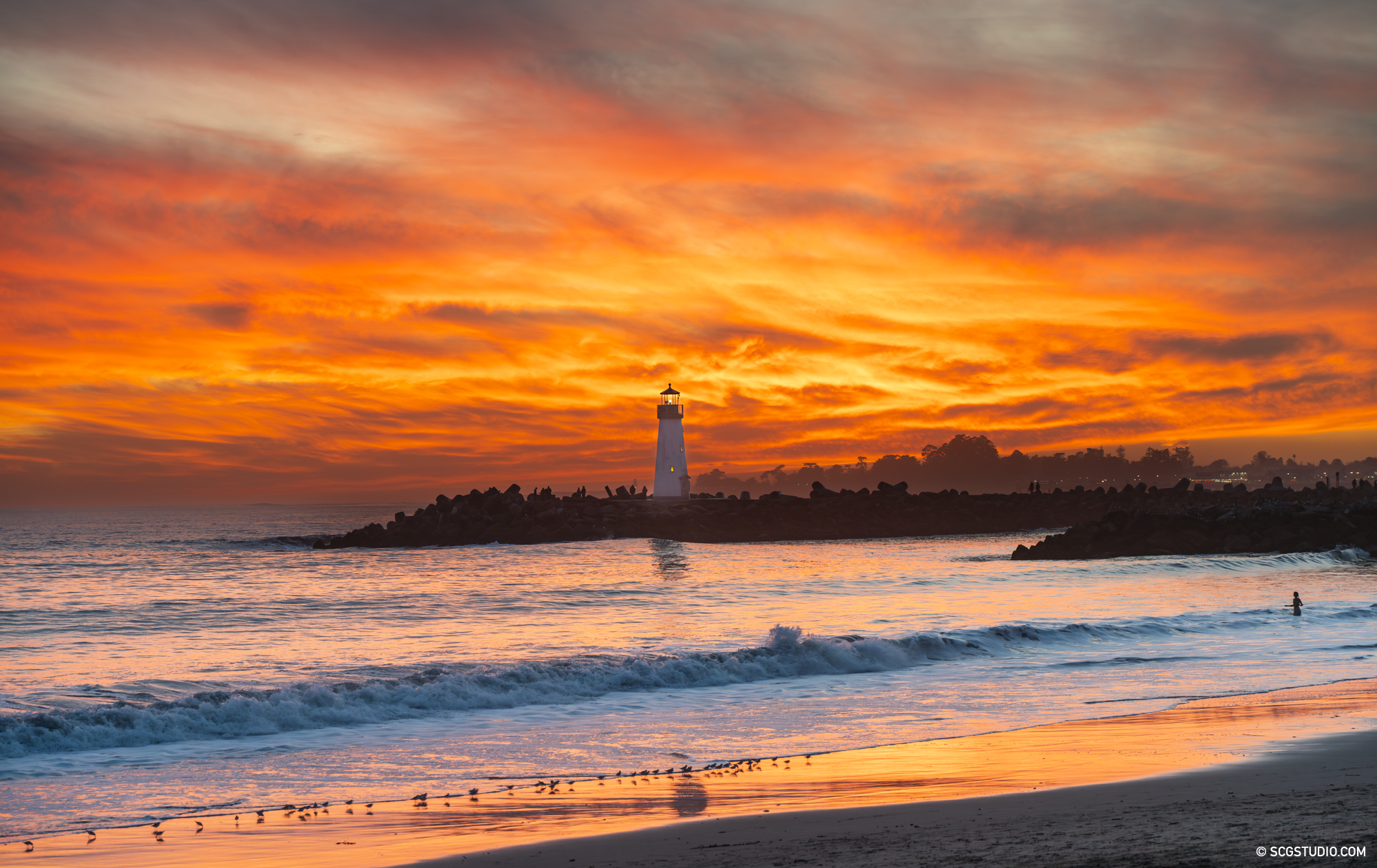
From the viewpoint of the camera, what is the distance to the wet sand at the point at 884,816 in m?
5.61

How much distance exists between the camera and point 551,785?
8.30 m

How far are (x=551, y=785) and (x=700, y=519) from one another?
49.1 metres

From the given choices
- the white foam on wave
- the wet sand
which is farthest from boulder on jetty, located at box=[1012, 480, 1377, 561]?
the wet sand

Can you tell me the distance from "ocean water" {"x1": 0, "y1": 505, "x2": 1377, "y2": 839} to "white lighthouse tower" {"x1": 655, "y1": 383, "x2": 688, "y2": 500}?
31.3 m

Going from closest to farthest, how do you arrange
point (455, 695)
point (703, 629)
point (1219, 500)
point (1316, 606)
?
point (455, 695), point (703, 629), point (1316, 606), point (1219, 500)

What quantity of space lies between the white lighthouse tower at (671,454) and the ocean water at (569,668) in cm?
3131

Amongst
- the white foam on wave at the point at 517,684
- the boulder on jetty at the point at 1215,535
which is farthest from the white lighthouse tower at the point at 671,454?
the white foam on wave at the point at 517,684

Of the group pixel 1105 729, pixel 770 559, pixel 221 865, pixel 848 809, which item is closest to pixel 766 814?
pixel 848 809

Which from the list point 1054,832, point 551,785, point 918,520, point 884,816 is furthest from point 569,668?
point 918,520

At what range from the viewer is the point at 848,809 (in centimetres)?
694

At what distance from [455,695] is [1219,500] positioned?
56343mm

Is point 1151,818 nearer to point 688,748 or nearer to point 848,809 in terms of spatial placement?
point 848,809

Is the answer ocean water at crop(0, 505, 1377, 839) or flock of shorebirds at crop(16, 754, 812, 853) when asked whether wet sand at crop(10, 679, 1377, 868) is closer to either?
Result: flock of shorebirds at crop(16, 754, 812, 853)

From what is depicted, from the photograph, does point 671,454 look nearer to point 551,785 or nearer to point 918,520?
point 918,520
